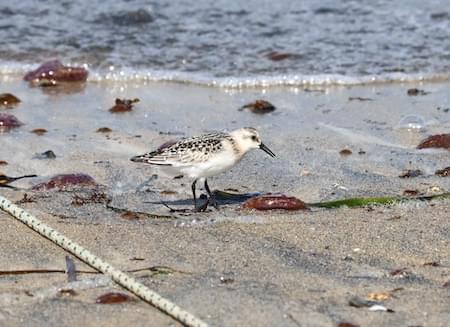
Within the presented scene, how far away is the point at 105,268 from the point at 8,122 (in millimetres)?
3183

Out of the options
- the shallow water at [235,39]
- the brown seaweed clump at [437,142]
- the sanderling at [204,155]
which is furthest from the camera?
the shallow water at [235,39]

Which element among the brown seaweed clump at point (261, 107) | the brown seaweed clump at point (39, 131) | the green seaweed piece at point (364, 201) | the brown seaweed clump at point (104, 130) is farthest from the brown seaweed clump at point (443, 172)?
Answer: the brown seaweed clump at point (39, 131)

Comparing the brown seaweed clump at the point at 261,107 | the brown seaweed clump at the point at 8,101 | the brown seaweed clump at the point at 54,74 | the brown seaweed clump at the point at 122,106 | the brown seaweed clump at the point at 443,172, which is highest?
the brown seaweed clump at the point at 54,74

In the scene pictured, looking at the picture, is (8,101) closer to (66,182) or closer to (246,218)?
(66,182)

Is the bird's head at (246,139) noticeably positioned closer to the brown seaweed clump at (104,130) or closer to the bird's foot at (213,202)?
the bird's foot at (213,202)

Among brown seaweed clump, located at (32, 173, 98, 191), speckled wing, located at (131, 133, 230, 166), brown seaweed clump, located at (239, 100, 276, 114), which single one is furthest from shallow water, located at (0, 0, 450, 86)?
speckled wing, located at (131, 133, 230, 166)

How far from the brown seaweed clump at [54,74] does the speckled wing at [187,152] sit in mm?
3215

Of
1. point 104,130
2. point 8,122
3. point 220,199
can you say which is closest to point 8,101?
point 8,122

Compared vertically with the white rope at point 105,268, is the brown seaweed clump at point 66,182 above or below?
below

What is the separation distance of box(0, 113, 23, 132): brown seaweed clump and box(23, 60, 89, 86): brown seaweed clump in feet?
4.51

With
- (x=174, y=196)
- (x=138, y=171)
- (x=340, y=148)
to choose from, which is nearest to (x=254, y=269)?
(x=174, y=196)

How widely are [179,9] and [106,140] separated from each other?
4.37m

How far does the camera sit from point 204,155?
5832 mm

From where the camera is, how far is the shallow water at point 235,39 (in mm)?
9406
